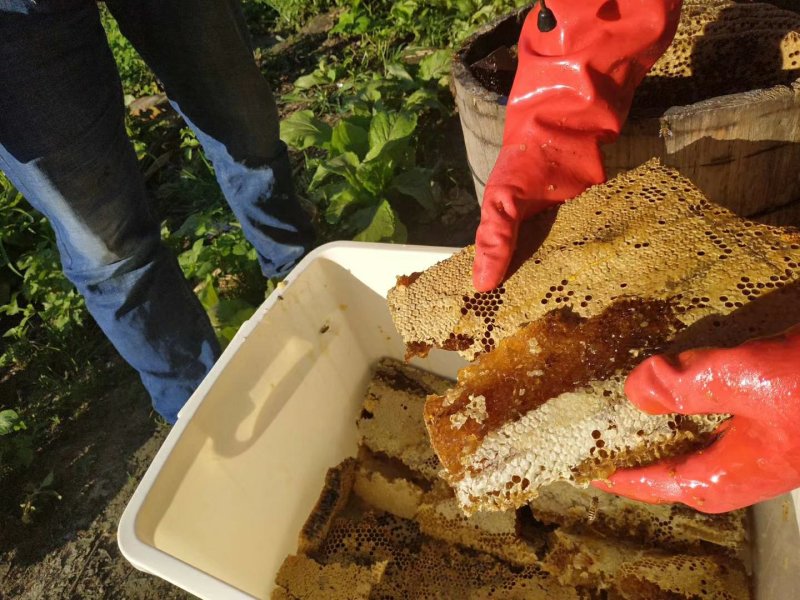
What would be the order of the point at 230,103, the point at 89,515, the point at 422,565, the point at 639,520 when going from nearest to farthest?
the point at 639,520
the point at 422,565
the point at 230,103
the point at 89,515

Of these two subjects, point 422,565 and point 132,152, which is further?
point 132,152

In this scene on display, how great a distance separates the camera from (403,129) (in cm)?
276

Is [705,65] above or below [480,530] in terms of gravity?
above

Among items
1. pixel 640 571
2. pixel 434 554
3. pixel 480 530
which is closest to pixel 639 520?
pixel 640 571

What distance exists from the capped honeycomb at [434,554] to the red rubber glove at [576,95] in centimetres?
80

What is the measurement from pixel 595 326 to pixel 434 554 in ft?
2.84

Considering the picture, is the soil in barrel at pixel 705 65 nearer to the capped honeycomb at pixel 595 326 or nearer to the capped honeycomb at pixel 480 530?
the capped honeycomb at pixel 595 326

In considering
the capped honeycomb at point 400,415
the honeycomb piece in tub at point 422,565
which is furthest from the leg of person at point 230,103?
the honeycomb piece in tub at point 422,565

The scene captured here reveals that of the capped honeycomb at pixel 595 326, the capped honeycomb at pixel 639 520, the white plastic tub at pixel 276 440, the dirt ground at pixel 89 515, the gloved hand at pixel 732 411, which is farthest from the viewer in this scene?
the dirt ground at pixel 89 515

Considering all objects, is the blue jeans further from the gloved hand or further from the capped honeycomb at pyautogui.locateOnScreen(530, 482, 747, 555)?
the gloved hand

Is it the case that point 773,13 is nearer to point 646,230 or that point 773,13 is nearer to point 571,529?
point 646,230

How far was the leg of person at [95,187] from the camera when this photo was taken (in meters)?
1.63

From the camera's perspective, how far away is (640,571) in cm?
152

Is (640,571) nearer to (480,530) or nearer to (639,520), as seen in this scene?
(639,520)
